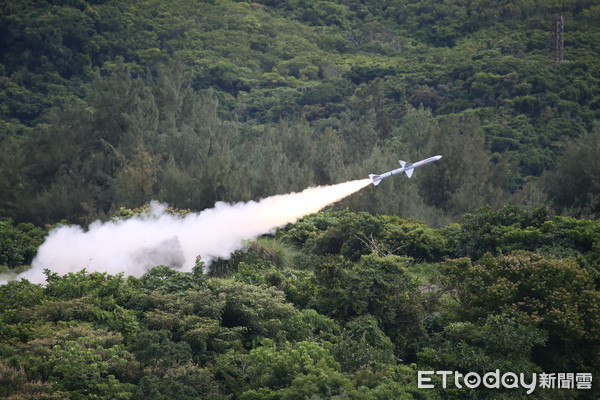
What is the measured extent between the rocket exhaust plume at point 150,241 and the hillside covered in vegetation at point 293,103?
10564mm

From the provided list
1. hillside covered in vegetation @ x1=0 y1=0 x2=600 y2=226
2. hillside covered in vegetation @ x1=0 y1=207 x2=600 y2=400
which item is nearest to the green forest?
hillside covered in vegetation @ x1=0 y1=207 x2=600 y2=400

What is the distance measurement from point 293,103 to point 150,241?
51157 mm

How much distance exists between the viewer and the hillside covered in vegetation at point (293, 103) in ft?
177

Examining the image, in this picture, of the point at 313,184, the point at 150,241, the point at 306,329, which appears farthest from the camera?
the point at 313,184

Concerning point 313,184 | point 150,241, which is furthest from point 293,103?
point 150,241

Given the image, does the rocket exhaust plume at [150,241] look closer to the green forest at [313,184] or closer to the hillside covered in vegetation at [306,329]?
the green forest at [313,184]

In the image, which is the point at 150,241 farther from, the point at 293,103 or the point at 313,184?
the point at 293,103

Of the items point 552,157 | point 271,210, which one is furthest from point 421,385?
point 552,157

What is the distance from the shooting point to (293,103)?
85875 mm

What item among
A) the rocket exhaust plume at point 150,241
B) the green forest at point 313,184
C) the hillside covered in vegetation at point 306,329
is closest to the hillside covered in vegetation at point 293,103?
the green forest at point 313,184

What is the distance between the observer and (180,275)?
98.8 feet

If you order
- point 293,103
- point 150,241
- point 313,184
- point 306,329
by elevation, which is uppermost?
point 293,103

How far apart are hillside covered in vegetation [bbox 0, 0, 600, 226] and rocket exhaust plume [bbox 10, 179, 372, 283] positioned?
10.6 meters

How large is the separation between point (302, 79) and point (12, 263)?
58893 millimetres
